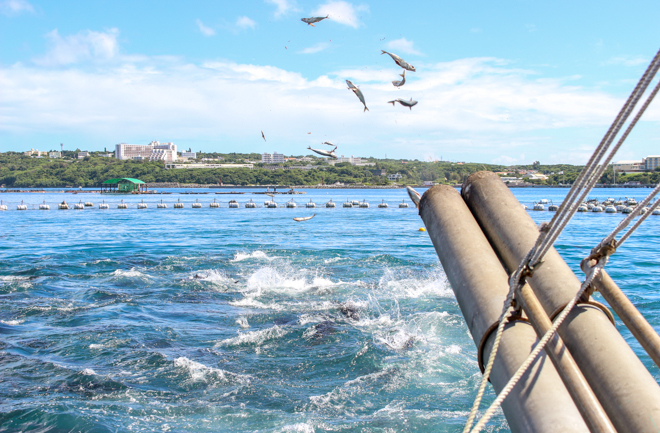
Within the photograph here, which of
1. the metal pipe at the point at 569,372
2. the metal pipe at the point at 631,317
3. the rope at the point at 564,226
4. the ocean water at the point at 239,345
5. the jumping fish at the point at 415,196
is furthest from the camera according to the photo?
the ocean water at the point at 239,345

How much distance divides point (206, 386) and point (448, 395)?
522 centimetres

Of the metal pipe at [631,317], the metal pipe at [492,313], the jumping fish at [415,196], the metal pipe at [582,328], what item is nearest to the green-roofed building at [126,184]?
the jumping fish at [415,196]

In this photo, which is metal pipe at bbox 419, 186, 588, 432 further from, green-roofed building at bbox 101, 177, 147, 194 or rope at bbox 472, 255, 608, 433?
green-roofed building at bbox 101, 177, 147, 194

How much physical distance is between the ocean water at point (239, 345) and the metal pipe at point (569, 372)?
19.6 feet

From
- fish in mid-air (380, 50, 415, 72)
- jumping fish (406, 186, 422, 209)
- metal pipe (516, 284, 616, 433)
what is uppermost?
fish in mid-air (380, 50, 415, 72)

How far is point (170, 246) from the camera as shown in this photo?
3450 centimetres

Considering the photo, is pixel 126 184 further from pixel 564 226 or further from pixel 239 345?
pixel 564 226

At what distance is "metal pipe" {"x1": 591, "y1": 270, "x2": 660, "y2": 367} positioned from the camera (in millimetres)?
3367


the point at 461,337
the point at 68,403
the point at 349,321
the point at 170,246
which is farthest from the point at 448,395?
the point at 170,246

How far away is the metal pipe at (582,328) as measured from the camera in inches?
126

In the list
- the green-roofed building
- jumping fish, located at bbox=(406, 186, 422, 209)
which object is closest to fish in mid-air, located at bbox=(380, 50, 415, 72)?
jumping fish, located at bbox=(406, 186, 422, 209)

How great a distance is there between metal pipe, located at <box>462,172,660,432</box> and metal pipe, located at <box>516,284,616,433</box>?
99 millimetres

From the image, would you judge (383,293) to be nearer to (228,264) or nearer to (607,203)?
(228,264)

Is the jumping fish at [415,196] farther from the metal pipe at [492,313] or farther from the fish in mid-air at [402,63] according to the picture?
the fish in mid-air at [402,63]
